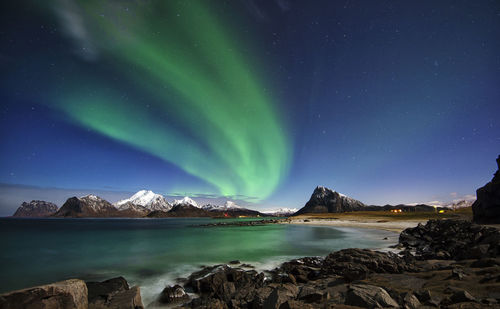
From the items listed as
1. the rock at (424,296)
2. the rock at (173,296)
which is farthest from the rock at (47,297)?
the rock at (424,296)

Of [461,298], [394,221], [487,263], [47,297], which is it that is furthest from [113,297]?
[394,221]

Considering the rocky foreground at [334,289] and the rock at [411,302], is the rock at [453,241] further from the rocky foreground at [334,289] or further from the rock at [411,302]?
the rock at [411,302]

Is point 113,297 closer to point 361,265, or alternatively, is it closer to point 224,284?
point 224,284

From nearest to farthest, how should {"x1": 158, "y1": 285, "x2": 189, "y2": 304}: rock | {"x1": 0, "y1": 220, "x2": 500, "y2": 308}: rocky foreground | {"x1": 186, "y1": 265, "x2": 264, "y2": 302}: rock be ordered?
1. {"x1": 0, "y1": 220, "x2": 500, "y2": 308}: rocky foreground
2. {"x1": 186, "y1": 265, "x2": 264, "y2": 302}: rock
3. {"x1": 158, "y1": 285, "x2": 189, "y2": 304}: rock

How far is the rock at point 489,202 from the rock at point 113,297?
45589 mm

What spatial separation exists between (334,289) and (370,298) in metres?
3.05

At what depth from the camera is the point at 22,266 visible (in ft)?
70.3

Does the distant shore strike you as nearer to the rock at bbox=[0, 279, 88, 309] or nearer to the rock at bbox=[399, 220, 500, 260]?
the rock at bbox=[399, 220, 500, 260]

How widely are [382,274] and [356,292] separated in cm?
605

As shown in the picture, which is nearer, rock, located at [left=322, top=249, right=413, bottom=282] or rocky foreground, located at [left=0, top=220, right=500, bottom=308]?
rocky foreground, located at [left=0, top=220, right=500, bottom=308]

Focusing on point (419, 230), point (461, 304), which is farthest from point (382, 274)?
point (419, 230)

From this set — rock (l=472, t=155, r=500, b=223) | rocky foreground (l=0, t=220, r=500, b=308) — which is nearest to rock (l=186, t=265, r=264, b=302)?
rocky foreground (l=0, t=220, r=500, b=308)

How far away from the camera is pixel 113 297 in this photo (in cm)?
862

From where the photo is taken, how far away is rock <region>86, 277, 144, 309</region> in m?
7.86
